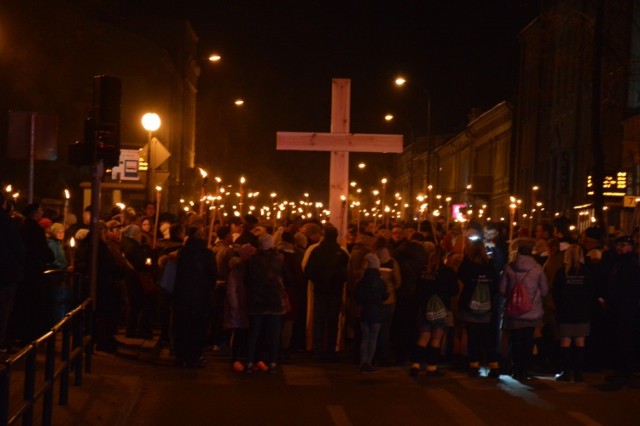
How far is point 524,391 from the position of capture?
14.2 meters

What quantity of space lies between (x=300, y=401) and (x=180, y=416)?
160cm

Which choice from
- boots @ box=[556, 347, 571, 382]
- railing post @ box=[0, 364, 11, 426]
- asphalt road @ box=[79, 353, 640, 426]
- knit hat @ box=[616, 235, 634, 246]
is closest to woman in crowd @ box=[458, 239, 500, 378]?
asphalt road @ box=[79, 353, 640, 426]

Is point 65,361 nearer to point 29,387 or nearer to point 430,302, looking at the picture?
point 29,387

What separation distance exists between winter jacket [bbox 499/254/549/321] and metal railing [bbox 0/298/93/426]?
5152 mm

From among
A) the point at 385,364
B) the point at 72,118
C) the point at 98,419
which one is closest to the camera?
the point at 98,419

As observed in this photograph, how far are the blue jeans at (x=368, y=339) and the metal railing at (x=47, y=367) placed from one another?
3643 mm

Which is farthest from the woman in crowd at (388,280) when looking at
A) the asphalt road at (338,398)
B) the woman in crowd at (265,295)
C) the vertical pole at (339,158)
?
the vertical pole at (339,158)

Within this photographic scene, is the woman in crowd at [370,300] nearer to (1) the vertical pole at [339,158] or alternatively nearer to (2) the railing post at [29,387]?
(1) the vertical pole at [339,158]

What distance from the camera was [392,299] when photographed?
624 inches

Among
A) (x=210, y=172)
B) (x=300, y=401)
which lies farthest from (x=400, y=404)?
(x=210, y=172)

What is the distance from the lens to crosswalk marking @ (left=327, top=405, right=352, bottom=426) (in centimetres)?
1165

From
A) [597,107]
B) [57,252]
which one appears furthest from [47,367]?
[597,107]

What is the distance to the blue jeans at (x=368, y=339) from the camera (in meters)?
15.5

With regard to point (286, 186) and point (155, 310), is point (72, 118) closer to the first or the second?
point (155, 310)
